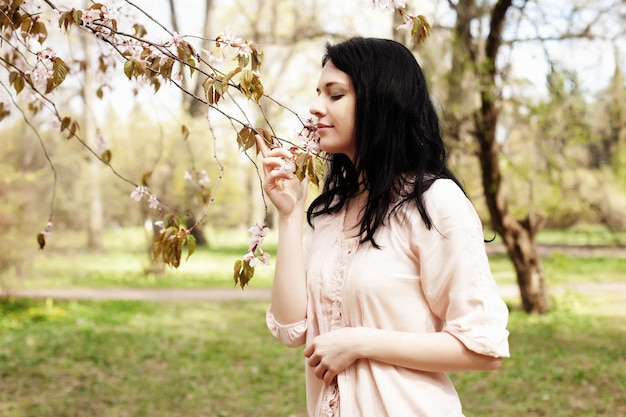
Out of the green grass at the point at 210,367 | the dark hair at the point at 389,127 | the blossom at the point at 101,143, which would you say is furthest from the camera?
the green grass at the point at 210,367

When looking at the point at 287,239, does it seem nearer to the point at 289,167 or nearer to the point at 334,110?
the point at 289,167

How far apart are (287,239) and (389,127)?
1.36 ft

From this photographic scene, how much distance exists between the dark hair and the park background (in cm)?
41

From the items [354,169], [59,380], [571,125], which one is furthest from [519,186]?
[354,169]

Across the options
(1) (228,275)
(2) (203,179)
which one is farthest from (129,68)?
(1) (228,275)

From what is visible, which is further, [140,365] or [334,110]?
[140,365]

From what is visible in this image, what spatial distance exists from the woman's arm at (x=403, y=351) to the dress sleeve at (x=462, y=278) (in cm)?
4

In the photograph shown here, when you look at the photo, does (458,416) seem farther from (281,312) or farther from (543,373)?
(543,373)

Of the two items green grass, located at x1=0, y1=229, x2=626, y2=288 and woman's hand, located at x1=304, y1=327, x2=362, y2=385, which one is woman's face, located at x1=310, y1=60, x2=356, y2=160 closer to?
woman's hand, located at x1=304, y1=327, x2=362, y2=385

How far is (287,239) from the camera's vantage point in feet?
6.25

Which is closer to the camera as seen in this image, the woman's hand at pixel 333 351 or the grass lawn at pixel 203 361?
the woman's hand at pixel 333 351

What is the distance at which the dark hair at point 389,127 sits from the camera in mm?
1752

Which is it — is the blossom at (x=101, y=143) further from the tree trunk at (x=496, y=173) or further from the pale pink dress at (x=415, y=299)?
the tree trunk at (x=496, y=173)

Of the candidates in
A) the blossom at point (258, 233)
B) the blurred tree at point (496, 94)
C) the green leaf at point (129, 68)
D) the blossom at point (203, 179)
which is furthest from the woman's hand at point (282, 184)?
the blurred tree at point (496, 94)
